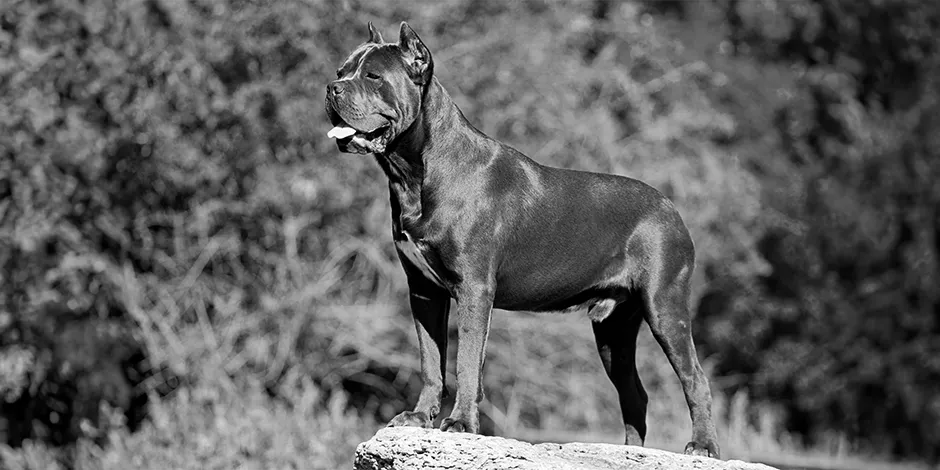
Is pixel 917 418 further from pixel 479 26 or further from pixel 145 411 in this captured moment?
pixel 145 411

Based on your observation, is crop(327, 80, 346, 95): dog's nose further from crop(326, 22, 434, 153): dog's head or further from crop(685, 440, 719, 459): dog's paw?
crop(685, 440, 719, 459): dog's paw

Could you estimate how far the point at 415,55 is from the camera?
4.97 meters

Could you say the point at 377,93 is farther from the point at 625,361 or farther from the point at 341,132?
the point at 625,361

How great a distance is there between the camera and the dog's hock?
4801 millimetres

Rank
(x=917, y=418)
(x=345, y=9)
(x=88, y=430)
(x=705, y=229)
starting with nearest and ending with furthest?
(x=88, y=430) → (x=345, y=9) → (x=705, y=229) → (x=917, y=418)

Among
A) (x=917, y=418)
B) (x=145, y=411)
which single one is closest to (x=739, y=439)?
(x=917, y=418)

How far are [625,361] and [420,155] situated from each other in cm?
153

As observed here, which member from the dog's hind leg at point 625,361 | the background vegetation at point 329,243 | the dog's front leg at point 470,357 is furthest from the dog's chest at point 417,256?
the background vegetation at point 329,243

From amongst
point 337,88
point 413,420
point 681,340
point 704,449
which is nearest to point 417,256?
point 413,420

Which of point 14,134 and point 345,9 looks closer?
point 14,134

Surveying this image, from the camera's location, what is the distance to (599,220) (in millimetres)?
5395

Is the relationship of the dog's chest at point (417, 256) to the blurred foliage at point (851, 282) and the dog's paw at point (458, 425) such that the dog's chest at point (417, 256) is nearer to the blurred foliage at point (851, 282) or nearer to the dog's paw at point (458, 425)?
the dog's paw at point (458, 425)

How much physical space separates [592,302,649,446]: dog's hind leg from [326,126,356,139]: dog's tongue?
1.63 m

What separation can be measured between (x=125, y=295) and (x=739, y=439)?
7.24 meters
